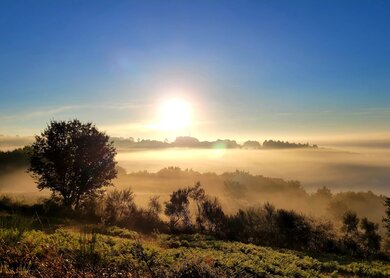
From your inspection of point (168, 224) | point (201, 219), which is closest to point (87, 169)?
point (168, 224)

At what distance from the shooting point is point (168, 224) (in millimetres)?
57812

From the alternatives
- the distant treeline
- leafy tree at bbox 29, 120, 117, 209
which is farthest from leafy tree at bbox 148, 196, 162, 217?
the distant treeline

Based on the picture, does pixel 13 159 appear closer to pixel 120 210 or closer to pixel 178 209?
pixel 120 210

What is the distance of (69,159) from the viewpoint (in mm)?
56312

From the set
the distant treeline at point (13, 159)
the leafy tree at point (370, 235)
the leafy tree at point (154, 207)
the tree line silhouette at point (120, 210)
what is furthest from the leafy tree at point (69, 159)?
the distant treeline at point (13, 159)

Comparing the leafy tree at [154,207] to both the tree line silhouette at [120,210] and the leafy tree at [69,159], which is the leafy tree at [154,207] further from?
the leafy tree at [69,159]

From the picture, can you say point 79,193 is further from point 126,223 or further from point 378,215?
point 378,215

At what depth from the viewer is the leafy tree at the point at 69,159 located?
56219 millimetres

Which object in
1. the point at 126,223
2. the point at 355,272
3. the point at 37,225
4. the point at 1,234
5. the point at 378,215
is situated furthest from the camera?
the point at 378,215

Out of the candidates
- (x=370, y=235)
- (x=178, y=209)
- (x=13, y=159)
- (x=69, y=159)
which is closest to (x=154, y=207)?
(x=178, y=209)

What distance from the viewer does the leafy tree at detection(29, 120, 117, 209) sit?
5622cm

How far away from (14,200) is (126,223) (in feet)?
61.9

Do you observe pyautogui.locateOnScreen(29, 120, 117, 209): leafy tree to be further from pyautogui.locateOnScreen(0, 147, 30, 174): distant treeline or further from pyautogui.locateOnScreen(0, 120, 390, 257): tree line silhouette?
pyautogui.locateOnScreen(0, 147, 30, 174): distant treeline

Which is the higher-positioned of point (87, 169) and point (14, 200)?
point (87, 169)
